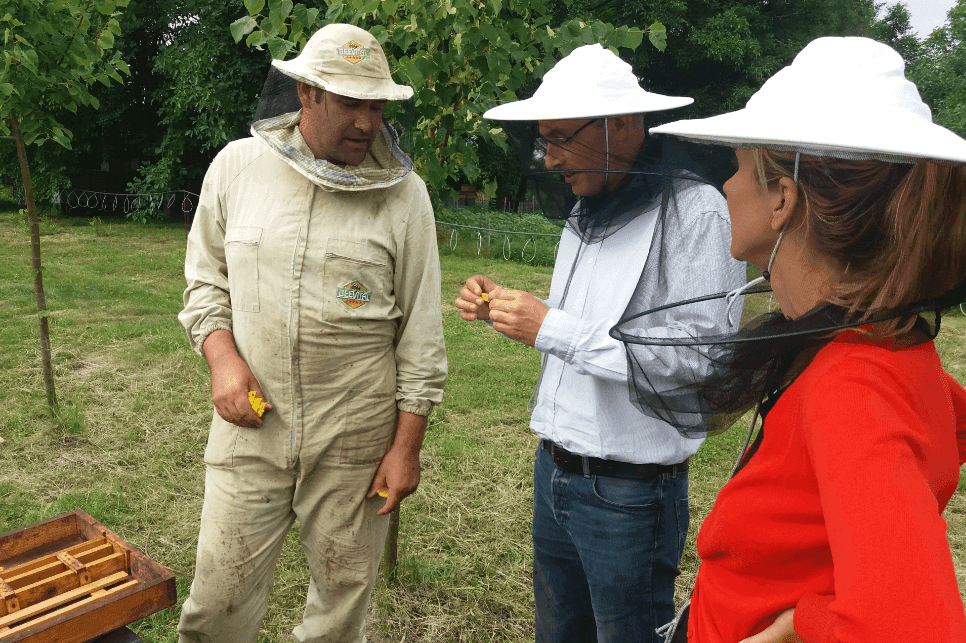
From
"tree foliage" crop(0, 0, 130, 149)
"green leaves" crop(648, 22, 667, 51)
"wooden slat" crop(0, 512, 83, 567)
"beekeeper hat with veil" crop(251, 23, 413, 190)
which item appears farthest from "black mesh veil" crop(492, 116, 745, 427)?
"tree foliage" crop(0, 0, 130, 149)

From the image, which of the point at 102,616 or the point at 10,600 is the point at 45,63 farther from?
the point at 102,616

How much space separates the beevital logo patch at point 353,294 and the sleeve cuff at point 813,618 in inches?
63.2

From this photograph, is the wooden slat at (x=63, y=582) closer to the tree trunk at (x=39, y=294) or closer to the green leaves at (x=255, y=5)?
the green leaves at (x=255, y=5)

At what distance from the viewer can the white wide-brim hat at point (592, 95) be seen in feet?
6.20

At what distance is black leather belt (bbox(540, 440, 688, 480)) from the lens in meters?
1.98

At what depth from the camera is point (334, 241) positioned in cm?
225

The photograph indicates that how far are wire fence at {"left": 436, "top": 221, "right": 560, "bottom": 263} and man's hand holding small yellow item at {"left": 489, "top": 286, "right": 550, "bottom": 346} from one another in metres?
12.3

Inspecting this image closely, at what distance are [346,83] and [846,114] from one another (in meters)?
1.60

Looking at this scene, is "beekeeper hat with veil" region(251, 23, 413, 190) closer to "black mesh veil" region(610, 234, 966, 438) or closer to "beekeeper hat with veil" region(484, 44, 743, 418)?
"beekeeper hat with veil" region(484, 44, 743, 418)

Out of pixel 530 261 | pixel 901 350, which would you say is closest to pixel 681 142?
pixel 901 350

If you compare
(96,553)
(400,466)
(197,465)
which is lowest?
(197,465)

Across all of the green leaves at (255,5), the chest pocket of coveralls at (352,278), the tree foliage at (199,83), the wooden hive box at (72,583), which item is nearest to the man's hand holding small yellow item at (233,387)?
the chest pocket of coveralls at (352,278)

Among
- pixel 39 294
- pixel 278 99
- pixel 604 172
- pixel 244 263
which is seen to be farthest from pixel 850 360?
pixel 39 294

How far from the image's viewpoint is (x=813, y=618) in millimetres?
1021
